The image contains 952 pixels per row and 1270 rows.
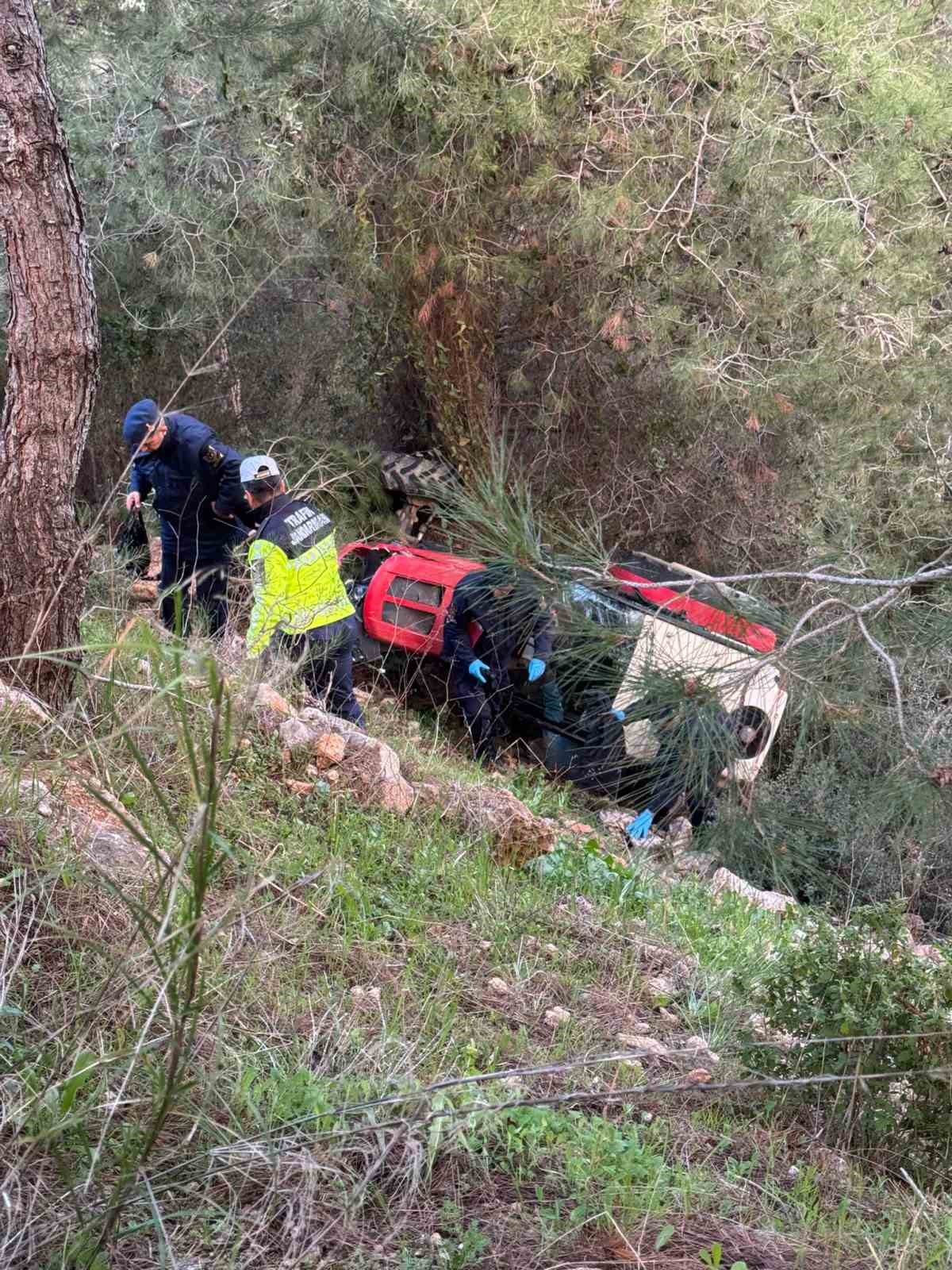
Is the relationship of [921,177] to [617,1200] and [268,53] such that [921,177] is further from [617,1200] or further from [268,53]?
[617,1200]

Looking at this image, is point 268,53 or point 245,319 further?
point 245,319

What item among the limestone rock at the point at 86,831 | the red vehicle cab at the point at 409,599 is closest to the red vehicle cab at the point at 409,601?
the red vehicle cab at the point at 409,599

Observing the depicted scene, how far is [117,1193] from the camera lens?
1.80 m

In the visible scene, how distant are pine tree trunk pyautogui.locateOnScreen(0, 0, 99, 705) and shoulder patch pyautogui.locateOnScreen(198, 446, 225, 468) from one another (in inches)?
103

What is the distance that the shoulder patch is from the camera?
274 inches

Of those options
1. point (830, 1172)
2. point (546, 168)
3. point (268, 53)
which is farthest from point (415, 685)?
point (830, 1172)

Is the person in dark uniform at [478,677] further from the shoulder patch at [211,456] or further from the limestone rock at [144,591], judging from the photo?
the limestone rock at [144,591]

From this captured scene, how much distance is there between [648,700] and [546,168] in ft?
20.4

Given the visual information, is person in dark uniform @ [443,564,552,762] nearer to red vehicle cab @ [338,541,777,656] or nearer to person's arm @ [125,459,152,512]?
red vehicle cab @ [338,541,777,656]

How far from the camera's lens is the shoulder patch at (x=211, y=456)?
696cm

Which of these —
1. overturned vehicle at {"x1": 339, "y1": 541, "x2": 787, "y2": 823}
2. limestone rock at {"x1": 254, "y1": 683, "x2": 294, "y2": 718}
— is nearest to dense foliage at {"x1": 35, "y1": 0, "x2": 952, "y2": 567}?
limestone rock at {"x1": 254, "y1": 683, "x2": 294, "y2": 718}

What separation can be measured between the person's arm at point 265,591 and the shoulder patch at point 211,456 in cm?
156

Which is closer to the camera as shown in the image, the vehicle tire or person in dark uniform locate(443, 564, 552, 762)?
person in dark uniform locate(443, 564, 552, 762)

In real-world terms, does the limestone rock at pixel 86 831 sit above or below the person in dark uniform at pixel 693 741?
below
